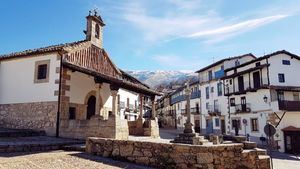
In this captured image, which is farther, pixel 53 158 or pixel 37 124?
pixel 37 124

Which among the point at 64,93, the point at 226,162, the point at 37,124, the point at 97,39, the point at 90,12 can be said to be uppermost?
the point at 90,12

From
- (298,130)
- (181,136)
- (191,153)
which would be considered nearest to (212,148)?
(191,153)

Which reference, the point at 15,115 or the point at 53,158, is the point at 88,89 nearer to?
→ the point at 15,115

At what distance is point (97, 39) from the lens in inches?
657

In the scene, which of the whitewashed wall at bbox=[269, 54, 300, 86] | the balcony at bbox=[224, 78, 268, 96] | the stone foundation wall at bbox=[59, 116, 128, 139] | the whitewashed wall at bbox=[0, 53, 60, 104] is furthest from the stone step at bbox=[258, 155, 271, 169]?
the whitewashed wall at bbox=[269, 54, 300, 86]

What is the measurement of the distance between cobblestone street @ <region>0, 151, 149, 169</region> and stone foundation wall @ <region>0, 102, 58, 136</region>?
4.70 metres

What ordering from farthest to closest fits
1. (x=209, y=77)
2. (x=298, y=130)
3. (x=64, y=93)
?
(x=209, y=77), (x=298, y=130), (x=64, y=93)

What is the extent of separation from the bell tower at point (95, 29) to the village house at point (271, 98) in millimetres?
18174

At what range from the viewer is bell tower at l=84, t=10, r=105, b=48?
15961mm

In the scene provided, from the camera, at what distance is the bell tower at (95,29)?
16.0 metres

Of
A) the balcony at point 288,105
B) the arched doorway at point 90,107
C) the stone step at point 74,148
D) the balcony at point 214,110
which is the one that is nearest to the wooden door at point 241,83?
the balcony at point 214,110

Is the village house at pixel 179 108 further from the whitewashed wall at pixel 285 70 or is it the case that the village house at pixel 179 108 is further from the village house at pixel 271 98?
the whitewashed wall at pixel 285 70

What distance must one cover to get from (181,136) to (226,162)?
3966mm

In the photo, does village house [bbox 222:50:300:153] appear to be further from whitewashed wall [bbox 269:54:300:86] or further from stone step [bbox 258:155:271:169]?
stone step [bbox 258:155:271:169]
